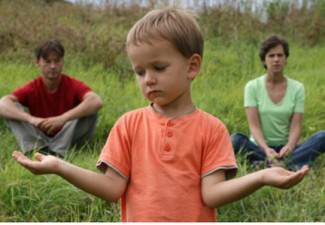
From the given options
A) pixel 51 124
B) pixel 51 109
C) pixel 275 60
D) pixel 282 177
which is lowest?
pixel 282 177

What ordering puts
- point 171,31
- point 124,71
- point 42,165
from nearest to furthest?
1. point 42,165
2. point 171,31
3. point 124,71

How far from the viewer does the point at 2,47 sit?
7230 mm

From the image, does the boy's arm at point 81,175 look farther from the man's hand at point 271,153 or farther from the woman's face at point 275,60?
the woman's face at point 275,60

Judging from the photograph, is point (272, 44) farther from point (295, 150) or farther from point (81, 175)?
point (81, 175)

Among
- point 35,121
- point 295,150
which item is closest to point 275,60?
point 295,150

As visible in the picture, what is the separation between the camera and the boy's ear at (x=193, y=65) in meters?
1.88

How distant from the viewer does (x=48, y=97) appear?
4.80 m

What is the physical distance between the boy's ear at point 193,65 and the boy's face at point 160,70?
0.01 meters

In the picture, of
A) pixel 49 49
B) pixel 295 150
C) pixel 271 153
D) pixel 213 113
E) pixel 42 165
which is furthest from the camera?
pixel 213 113

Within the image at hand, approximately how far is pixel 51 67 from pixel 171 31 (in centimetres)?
298

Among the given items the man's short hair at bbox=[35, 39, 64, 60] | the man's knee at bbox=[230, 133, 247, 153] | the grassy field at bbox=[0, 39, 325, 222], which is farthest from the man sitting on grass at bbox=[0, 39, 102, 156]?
the man's knee at bbox=[230, 133, 247, 153]

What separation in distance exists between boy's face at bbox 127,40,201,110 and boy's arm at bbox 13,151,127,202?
257 millimetres

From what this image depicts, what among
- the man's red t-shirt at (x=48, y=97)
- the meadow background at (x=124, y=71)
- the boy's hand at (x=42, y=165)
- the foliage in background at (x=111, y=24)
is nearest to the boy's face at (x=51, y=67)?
the man's red t-shirt at (x=48, y=97)

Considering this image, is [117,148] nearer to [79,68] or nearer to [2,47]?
[79,68]
